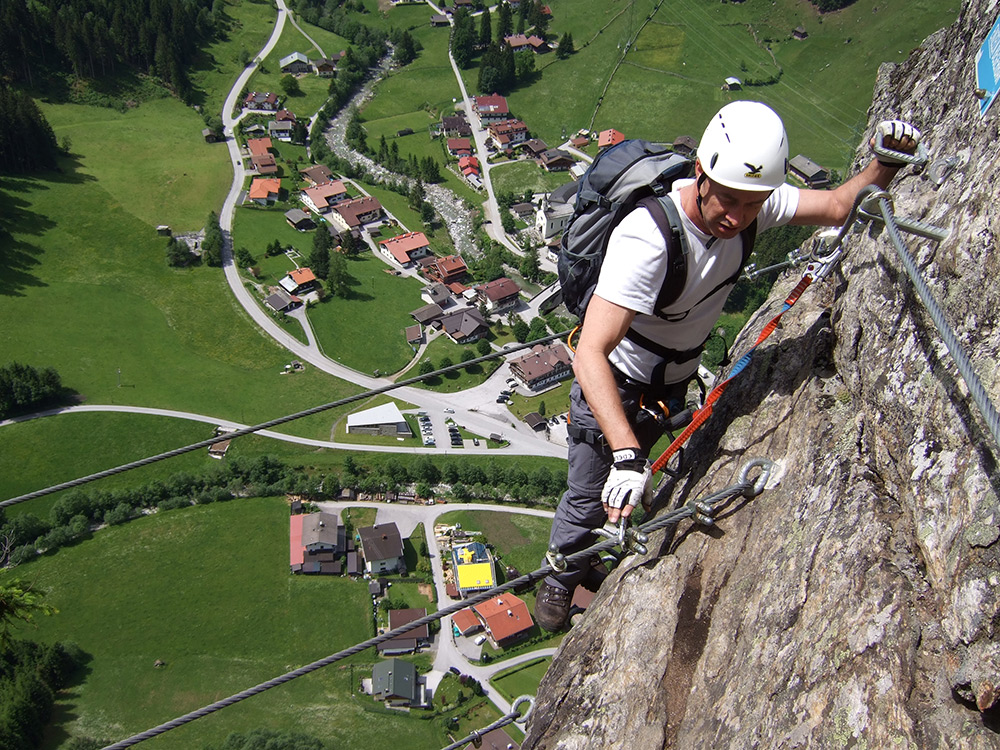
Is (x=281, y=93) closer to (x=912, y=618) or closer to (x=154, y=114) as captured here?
(x=154, y=114)

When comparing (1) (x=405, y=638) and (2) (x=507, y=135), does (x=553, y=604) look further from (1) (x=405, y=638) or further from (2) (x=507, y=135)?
(2) (x=507, y=135)

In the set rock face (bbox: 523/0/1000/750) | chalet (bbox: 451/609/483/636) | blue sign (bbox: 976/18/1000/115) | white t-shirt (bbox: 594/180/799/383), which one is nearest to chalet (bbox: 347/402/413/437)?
chalet (bbox: 451/609/483/636)

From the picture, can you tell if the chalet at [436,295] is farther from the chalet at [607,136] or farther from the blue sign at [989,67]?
the blue sign at [989,67]

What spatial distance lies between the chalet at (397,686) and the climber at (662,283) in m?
34.2

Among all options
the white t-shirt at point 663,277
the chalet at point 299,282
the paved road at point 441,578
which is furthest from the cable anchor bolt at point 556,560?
the chalet at point 299,282

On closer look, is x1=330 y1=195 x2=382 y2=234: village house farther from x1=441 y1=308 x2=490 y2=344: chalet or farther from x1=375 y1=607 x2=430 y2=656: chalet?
x1=375 y1=607 x2=430 y2=656: chalet

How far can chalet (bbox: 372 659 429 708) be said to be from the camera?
127 ft

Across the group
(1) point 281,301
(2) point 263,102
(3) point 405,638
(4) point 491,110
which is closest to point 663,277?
(3) point 405,638

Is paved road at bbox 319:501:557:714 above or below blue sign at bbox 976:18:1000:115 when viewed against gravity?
below

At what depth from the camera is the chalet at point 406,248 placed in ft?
267

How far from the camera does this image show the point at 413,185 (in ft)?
311

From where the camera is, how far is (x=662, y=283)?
675 cm

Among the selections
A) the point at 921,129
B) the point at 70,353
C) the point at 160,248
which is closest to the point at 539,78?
the point at 160,248

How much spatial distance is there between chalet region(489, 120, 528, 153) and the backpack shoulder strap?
99.8 metres
